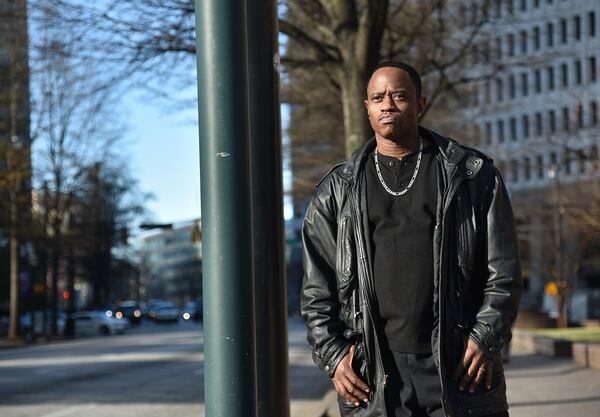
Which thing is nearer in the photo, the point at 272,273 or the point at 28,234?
the point at 272,273

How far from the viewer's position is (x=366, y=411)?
145 inches

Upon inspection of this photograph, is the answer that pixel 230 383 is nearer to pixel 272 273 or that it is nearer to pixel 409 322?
pixel 409 322

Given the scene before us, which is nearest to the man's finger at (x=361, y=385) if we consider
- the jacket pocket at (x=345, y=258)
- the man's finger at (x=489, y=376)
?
the jacket pocket at (x=345, y=258)

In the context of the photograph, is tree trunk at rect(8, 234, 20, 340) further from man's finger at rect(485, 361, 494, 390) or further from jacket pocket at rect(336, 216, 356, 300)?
man's finger at rect(485, 361, 494, 390)

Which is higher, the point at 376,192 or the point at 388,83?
the point at 388,83

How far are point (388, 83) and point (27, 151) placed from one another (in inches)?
1652

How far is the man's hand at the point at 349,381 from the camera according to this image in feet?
12.0

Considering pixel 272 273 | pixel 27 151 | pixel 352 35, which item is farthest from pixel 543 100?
pixel 272 273

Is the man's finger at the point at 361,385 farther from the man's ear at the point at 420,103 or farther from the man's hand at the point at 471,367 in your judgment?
the man's ear at the point at 420,103

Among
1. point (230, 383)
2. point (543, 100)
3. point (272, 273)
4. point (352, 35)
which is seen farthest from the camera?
point (543, 100)

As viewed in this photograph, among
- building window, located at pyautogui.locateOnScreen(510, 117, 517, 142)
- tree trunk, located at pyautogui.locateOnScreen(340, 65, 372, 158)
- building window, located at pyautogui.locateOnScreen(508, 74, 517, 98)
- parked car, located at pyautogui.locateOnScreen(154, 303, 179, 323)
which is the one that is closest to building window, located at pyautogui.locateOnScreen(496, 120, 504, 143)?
building window, located at pyautogui.locateOnScreen(510, 117, 517, 142)

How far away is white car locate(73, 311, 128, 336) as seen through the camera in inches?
2379

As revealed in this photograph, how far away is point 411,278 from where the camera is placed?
3.57m

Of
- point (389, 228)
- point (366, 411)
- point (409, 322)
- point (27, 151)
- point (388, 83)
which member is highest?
point (27, 151)
